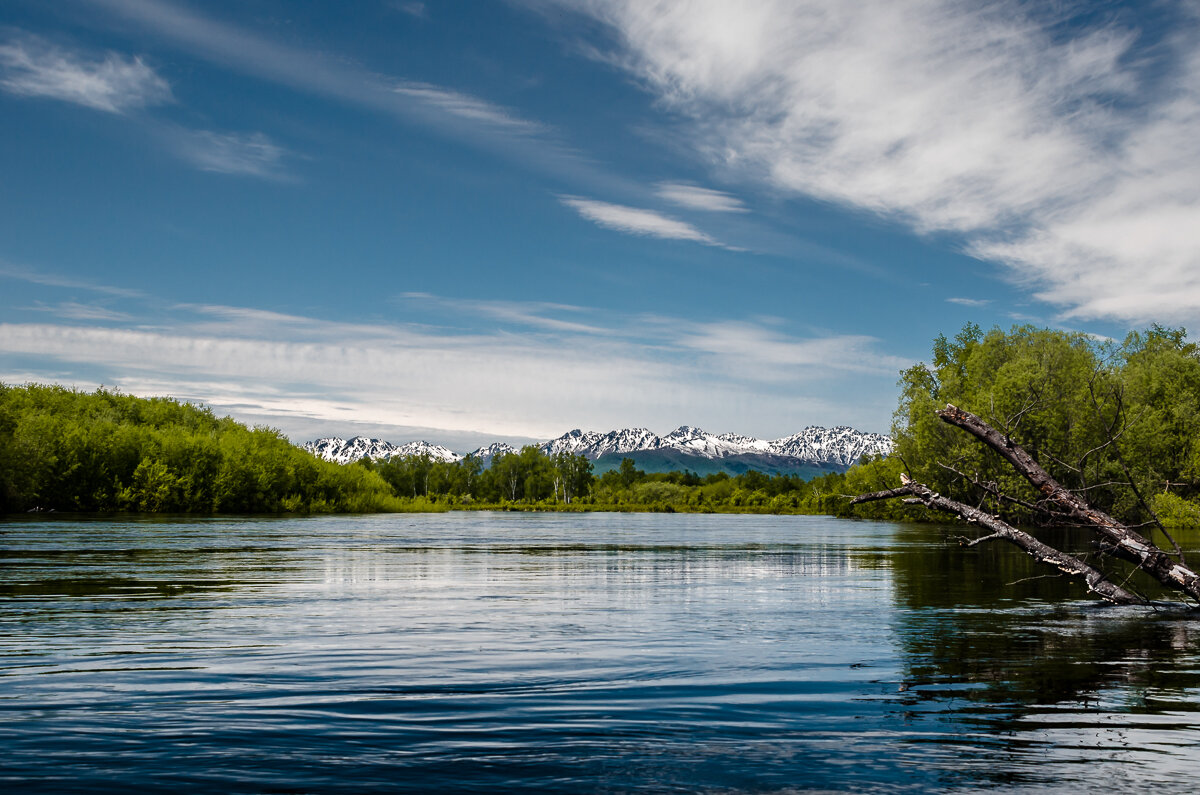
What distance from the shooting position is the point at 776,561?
32.7 m

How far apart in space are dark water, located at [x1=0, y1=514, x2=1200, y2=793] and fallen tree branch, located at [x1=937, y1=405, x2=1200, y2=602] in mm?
905

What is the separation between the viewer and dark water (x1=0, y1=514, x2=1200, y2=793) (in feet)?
22.5

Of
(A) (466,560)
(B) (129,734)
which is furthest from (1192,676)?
(A) (466,560)

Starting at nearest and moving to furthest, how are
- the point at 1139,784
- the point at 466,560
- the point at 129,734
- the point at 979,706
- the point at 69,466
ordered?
the point at 1139,784
the point at 129,734
the point at 979,706
the point at 466,560
the point at 69,466

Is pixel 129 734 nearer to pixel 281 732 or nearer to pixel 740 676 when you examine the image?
pixel 281 732

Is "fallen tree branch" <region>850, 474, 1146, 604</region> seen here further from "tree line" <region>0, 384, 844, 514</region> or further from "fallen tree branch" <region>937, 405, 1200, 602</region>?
"tree line" <region>0, 384, 844, 514</region>

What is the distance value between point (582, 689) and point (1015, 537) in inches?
450

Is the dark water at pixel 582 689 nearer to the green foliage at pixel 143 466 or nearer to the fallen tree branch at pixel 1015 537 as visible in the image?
the fallen tree branch at pixel 1015 537

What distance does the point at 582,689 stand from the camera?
9781 millimetres

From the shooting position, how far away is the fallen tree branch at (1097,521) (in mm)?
15320

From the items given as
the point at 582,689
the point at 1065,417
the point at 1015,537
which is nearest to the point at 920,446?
the point at 1065,417

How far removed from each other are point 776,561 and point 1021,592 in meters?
12.2

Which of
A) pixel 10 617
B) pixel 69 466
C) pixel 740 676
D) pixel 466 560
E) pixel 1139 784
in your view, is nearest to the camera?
pixel 1139 784

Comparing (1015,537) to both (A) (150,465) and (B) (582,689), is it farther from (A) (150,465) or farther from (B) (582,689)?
(A) (150,465)
